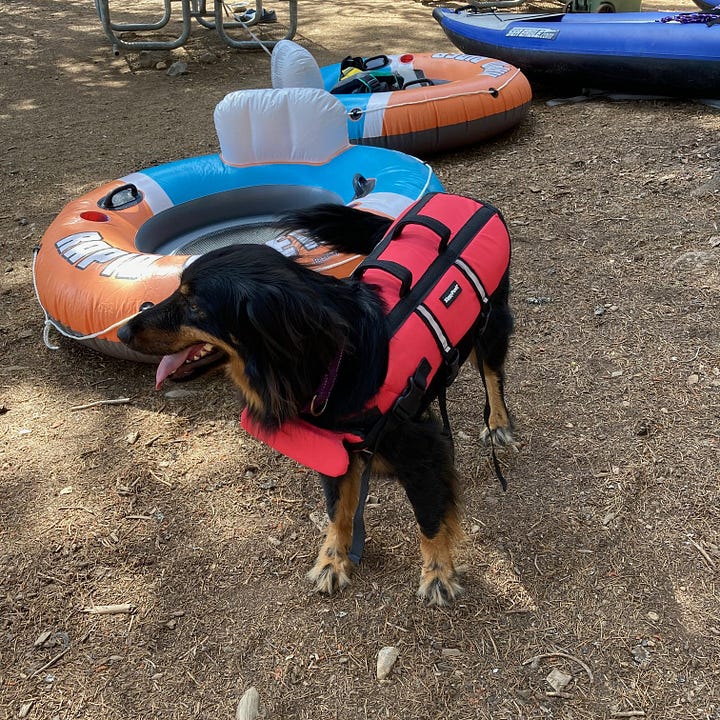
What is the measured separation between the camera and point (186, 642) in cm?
243

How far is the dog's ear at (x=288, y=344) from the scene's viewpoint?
70.4 inches

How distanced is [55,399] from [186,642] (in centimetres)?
183

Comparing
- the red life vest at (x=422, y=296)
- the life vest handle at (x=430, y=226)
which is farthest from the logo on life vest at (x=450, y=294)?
the life vest handle at (x=430, y=226)

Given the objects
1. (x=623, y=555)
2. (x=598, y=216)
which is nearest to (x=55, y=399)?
(x=623, y=555)

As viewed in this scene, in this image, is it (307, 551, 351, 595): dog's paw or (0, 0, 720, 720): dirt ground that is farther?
(307, 551, 351, 595): dog's paw

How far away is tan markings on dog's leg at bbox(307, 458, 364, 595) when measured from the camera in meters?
2.59

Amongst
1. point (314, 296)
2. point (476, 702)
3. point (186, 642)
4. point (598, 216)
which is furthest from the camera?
point (598, 216)

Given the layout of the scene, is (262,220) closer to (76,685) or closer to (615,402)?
(615,402)

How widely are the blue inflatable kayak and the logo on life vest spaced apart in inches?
227

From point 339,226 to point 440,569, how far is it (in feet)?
4.66

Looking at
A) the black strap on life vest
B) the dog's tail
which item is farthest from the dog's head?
the dog's tail

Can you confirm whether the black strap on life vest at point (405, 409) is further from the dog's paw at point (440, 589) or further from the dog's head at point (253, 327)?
the dog's paw at point (440, 589)

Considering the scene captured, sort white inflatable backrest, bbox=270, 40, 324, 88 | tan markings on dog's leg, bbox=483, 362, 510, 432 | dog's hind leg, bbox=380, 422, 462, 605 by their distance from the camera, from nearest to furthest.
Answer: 1. dog's hind leg, bbox=380, 422, 462, 605
2. tan markings on dog's leg, bbox=483, 362, 510, 432
3. white inflatable backrest, bbox=270, 40, 324, 88

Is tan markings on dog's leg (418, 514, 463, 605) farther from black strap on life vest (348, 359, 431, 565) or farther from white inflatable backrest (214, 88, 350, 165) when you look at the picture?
white inflatable backrest (214, 88, 350, 165)
